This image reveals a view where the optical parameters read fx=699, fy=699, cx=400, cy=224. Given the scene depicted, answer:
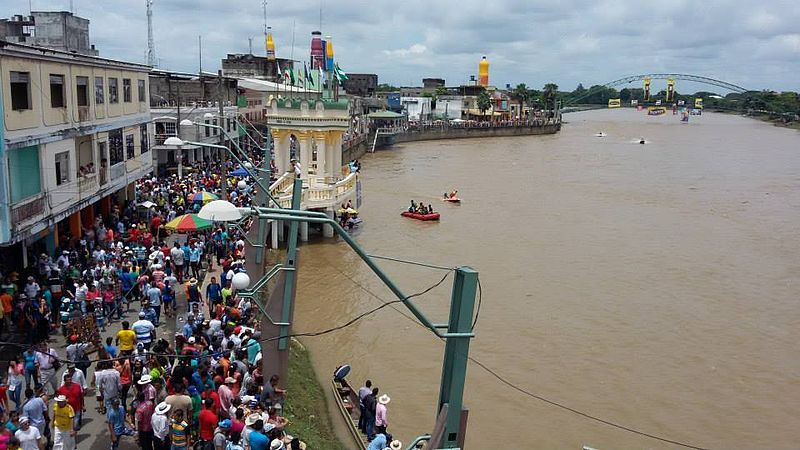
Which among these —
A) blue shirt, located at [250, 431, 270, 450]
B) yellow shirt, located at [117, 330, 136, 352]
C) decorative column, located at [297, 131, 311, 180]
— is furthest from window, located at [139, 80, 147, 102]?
blue shirt, located at [250, 431, 270, 450]

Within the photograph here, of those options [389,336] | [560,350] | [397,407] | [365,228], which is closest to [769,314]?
[560,350]

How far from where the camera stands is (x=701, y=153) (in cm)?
8100

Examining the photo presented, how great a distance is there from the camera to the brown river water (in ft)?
49.1

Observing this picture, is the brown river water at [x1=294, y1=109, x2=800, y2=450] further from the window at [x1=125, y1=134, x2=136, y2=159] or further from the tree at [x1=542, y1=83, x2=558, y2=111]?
the tree at [x1=542, y1=83, x2=558, y2=111]

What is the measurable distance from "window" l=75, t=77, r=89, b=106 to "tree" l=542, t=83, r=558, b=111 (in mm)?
120493

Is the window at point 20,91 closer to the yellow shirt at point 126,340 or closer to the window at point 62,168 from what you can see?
the window at point 62,168

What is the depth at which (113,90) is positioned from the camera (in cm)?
2172

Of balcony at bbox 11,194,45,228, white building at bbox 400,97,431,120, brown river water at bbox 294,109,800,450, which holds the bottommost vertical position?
brown river water at bbox 294,109,800,450

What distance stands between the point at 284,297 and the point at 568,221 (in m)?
28.7

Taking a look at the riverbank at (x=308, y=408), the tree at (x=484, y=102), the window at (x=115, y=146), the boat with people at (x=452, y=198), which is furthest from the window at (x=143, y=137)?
the tree at (x=484, y=102)

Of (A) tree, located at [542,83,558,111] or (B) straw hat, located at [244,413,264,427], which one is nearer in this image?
(B) straw hat, located at [244,413,264,427]

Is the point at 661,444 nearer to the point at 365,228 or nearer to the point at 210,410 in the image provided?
the point at 210,410

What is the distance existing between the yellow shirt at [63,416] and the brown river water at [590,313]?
5.12 m

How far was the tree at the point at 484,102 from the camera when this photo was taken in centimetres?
10531
